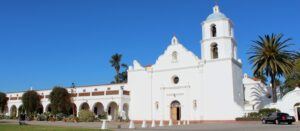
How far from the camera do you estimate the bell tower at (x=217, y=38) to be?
1838 inches

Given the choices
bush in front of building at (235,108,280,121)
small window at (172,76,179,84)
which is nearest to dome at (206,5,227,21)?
small window at (172,76,179,84)

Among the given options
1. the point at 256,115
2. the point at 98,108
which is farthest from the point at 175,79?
the point at 98,108

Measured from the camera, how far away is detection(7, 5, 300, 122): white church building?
45.5m

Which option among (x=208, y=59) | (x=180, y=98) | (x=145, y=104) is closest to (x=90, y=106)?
(x=145, y=104)

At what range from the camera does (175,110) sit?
49250mm

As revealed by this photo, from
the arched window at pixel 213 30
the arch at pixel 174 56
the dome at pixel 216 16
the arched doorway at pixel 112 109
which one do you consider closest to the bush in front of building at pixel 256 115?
the arched window at pixel 213 30

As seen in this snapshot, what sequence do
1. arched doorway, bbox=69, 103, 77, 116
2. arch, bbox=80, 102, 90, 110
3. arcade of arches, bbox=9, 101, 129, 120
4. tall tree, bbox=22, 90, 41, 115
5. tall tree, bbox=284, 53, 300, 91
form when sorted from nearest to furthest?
arcade of arches, bbox=9, 101, 129, 120 → arched doorway, bbox=69, 103, 77, 116 → tall tree, bbox=284, 53, 300, 91 → arch, bbox=80, 102, 90, 110 → tall tree, bbox=22, 90, 41, 115

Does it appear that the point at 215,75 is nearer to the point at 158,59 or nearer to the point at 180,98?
the point at 180,98

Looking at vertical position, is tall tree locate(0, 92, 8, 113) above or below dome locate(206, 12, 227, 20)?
below

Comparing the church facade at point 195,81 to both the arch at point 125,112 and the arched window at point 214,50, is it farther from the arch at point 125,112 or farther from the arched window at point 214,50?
the arch at point 125,112

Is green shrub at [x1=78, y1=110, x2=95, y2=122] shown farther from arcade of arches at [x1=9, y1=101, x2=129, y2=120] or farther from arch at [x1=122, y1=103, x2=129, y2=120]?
arcade of arches at [x1=9, y1=101, x2=129, y2=120]

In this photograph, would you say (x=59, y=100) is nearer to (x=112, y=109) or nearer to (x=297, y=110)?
(x=112, y=109)

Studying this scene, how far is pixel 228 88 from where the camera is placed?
45094 millimetres

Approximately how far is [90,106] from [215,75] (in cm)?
2170
